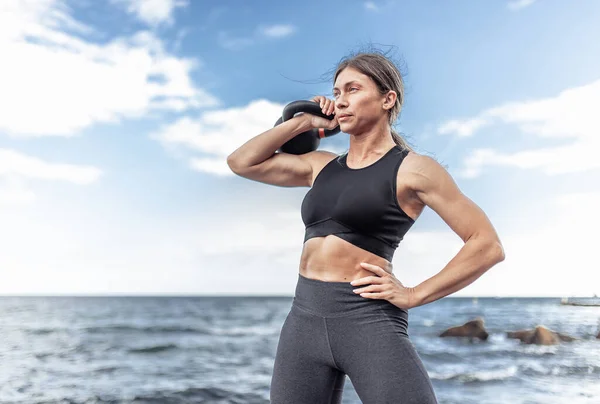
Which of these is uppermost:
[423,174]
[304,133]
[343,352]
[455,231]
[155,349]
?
[304,133]

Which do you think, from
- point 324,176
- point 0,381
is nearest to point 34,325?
point 0,381

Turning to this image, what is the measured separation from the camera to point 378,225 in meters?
2.11

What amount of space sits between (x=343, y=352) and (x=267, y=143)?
2.97 ft

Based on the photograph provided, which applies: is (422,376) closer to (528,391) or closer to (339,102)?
(339,102)

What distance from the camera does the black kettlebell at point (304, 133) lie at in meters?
2.40

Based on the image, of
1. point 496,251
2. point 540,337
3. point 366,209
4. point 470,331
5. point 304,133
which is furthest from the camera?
point 470,331

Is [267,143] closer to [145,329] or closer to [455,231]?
[455,231]

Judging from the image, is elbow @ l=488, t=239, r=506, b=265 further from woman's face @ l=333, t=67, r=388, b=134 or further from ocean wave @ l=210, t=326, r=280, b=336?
ocean wave @ l=210, t=326, r=280, b=336

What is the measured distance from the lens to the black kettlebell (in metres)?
2.40

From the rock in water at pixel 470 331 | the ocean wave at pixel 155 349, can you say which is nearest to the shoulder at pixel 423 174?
the ocean wave at pixel 155 349

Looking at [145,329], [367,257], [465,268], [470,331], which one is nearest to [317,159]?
[367,257]

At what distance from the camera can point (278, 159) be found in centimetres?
249

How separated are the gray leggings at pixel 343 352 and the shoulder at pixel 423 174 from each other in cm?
43

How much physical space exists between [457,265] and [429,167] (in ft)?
1.15
